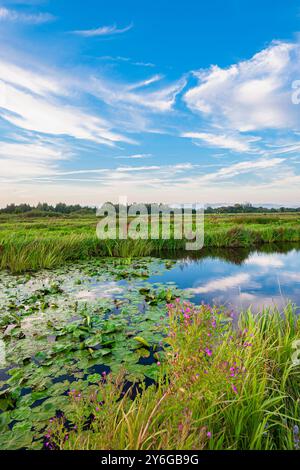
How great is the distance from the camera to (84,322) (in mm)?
5445

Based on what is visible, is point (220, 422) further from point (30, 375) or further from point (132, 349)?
point (30, 375)

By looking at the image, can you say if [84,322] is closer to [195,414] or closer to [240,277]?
[195,414]

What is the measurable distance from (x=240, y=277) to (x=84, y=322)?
26.2 feet

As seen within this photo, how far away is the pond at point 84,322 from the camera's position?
3.25 metres

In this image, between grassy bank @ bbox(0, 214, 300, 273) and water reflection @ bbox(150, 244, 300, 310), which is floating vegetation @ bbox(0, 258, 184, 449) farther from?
grassy bank @ bbox(0, 214, 300, 273)

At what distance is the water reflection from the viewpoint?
8281 mm

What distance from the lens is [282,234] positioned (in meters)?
23.6

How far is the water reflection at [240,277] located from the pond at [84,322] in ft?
0.15

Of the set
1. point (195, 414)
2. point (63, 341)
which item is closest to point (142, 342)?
point (63, 341)

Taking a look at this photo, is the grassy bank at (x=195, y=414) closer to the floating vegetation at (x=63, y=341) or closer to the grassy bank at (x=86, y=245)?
the floating vegetation at (x=63, y=341)

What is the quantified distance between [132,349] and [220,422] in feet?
7.92

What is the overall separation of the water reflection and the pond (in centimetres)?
5

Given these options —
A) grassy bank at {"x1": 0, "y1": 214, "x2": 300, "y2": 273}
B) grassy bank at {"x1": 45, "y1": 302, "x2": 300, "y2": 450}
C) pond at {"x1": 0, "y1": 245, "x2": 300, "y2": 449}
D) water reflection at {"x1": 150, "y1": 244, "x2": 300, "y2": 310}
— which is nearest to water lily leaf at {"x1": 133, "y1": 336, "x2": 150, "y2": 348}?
pond at {"x1": 0, "y1": 245, "x2": 300, "y2": 449}
